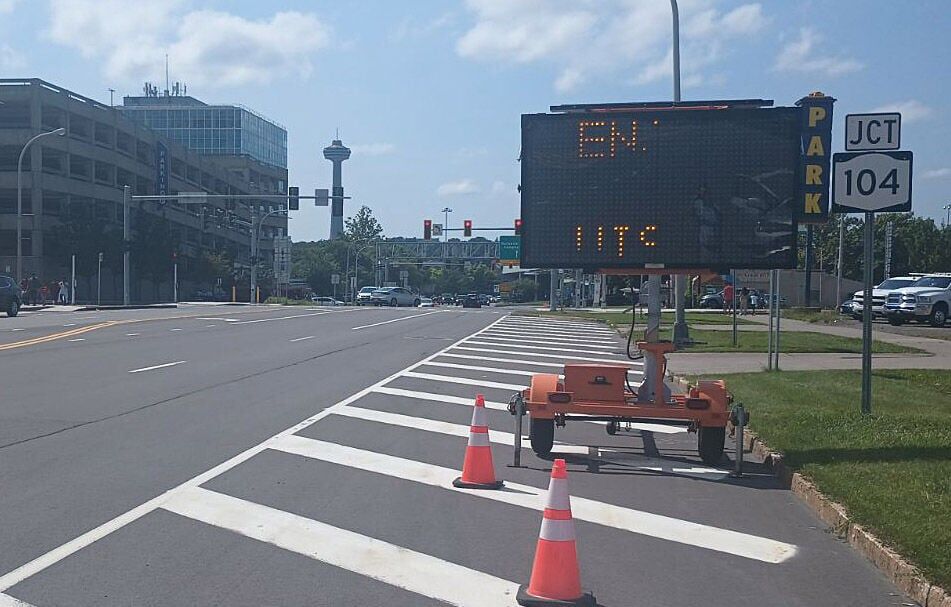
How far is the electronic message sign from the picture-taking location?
10.7 metres

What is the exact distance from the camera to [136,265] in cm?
7644

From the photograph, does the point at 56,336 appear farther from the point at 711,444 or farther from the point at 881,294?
the point at 881,294

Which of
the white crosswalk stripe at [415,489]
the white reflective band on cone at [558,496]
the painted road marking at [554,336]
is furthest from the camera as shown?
the painted road marking at [554,336]

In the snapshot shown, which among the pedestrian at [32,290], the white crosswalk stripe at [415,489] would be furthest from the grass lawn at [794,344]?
the pedestrian at [32,290]

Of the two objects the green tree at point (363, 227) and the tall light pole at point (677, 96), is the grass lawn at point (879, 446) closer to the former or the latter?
the tall light pole at point (677, 96)

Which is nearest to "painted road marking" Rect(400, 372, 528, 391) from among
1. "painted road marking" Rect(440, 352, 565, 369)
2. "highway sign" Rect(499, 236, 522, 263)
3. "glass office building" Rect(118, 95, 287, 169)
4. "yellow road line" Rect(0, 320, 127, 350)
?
"painted road marking" Rect(440, 352, 565, 369)

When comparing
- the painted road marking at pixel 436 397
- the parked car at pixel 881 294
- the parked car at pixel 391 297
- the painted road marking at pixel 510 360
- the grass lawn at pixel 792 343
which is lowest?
the parked car at pixel 391 297

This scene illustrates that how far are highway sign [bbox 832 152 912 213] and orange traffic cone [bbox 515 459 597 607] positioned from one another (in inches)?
275

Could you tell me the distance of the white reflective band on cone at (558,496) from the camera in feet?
20.4

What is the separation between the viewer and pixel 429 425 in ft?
42.9

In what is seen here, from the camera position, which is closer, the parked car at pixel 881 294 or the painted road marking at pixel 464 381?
the painted road marking at pixel 464 381

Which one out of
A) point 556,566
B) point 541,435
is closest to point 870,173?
point 541,435

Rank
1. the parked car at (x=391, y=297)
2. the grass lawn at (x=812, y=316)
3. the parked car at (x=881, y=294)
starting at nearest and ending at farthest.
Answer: the parked car at (x=881, y=294)
the grass lawn at (x=812, y=316)
the parked car at (x=391, y=297)

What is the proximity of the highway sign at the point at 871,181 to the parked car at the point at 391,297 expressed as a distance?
231 ft
